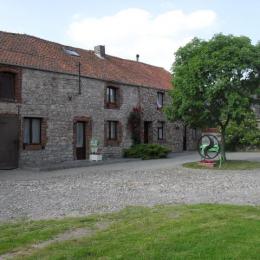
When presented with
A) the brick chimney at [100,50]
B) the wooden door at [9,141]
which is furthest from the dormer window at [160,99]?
the wooden door at [9,141]

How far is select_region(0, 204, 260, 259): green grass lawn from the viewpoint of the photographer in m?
5.95

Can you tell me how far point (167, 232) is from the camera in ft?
23.7

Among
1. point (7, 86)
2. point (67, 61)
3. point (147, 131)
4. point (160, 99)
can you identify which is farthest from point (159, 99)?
point (7, 86)

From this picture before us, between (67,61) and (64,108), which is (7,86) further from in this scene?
(67,61)

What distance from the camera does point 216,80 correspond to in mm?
21875

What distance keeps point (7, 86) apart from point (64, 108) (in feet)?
12.1

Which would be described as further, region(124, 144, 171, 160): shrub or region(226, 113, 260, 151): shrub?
region(226, 113, 260, 151): shrub

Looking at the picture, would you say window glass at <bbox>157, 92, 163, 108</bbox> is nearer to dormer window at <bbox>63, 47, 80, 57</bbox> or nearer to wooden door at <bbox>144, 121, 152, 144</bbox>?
wooden door at <bbox>144, 121, 152, 144</bbox>

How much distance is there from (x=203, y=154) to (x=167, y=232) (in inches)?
673

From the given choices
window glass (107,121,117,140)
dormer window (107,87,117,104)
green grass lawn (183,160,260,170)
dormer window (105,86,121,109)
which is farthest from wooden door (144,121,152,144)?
green grass lawn (183,160,260,170)

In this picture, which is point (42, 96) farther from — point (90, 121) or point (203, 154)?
point (203, 154)

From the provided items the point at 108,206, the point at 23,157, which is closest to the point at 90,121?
the point at 23,157

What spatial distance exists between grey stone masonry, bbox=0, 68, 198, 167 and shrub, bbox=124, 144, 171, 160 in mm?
632

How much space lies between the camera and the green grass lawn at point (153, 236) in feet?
19.5
